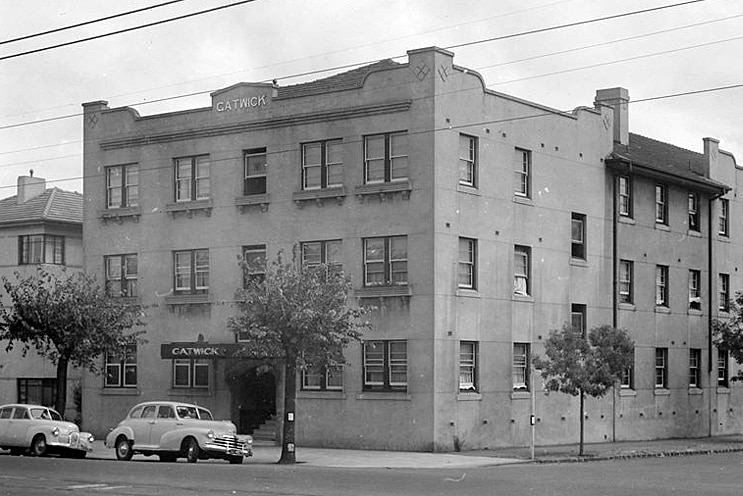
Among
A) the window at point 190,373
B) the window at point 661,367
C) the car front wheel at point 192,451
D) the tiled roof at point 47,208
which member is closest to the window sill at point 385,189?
the window at point 190,373

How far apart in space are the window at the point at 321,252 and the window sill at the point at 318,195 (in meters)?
1.29

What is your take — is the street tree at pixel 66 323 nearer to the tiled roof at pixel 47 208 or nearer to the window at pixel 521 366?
the window at pixel 521 366

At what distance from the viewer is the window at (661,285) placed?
49.9 meters

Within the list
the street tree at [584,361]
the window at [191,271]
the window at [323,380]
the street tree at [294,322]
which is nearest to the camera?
the street tree at [294,322]

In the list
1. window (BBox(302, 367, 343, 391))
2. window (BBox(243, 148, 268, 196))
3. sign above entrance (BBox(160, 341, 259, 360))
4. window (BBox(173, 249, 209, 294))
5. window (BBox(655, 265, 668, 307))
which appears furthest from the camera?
window (BBox(655, 265, 668, 307))

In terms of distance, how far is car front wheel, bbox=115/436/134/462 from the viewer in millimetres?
34906

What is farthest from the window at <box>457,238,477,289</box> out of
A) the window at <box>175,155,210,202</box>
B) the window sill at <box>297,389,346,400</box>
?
the window at <box>175,155,210,202</box>

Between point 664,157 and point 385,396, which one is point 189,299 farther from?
point 664,157

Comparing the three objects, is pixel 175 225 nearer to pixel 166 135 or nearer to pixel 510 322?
pixel 166 135

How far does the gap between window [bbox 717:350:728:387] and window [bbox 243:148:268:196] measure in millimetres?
21921

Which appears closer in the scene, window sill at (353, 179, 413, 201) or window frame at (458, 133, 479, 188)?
window sill at (353, 179, 413, 201)

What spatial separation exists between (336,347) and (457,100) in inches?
372

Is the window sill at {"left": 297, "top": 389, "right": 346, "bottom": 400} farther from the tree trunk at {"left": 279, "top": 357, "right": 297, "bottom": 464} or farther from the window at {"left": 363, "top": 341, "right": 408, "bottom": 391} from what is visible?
the tree trunk at {"left": 279, "top": 357, "right": 297, "bottom": 464}

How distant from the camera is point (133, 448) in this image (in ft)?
114
